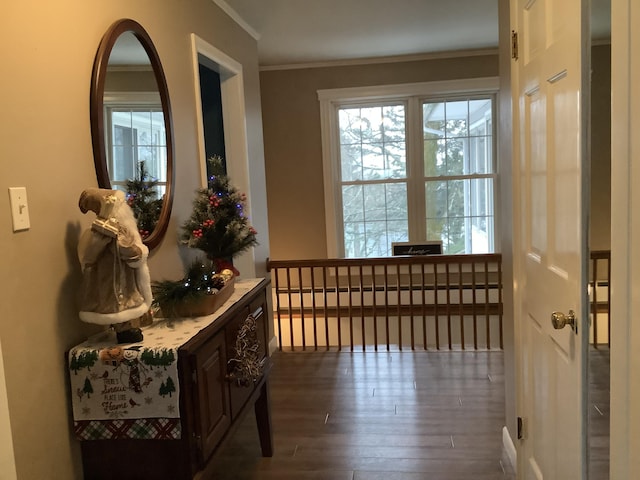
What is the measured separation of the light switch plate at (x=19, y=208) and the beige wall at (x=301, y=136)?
4.15 meters

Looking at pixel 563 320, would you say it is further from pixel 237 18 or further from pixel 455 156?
pixel 455 156

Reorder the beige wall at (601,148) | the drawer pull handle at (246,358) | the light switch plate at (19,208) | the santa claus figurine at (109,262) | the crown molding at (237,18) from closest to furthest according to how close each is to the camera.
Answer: the beige wall at (601,148), the light switch plate at (19,208), the santa claus figurine at (109,262), the drawer pull handle at (246,358), the crown molding at (237,18)

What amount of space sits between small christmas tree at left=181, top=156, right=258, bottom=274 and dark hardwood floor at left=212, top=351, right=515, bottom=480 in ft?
3.22

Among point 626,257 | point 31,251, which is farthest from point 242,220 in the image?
point 626,257

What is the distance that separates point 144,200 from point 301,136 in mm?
3435

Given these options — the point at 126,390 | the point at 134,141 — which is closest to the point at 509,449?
the point at 126,390

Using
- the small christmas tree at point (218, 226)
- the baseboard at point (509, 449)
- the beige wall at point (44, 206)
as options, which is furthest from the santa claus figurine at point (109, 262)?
the baseboard at point (509, 449)

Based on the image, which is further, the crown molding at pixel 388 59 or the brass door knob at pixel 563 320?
the crown molding at pixel 388 59

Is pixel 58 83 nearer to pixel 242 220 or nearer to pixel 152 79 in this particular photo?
pixel 152 79

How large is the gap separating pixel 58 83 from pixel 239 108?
2.21 metres

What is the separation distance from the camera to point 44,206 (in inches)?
60.3

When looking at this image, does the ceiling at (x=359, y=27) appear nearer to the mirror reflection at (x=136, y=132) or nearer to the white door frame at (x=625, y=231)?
the mirror reflection at (x=136, y=132)

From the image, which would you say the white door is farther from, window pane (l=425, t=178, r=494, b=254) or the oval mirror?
window pane (l=425, t=178, r=494, b=254)

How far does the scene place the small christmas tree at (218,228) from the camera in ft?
8.22
